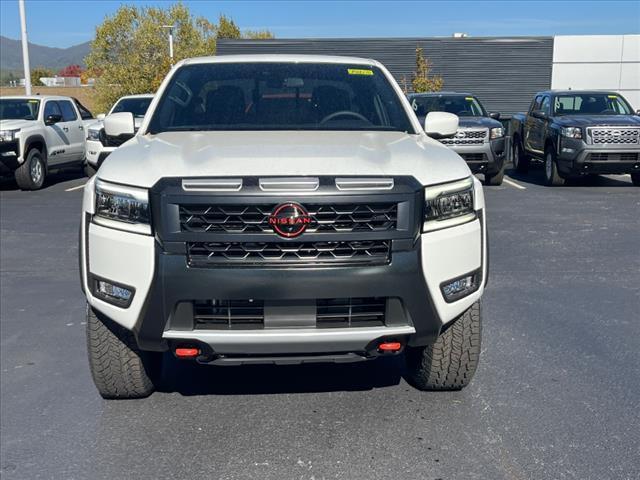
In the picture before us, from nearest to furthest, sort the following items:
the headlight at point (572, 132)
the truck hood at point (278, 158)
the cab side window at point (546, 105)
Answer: the truck hood at point (278, 158) < the headlight at point (572, 132) < the cab side window at point (546, 105)

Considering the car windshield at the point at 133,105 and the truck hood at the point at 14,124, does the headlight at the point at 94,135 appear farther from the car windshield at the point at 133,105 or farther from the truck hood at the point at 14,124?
the truck hood at the point at 14,124

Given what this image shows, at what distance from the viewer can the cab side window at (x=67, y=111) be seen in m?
15.6

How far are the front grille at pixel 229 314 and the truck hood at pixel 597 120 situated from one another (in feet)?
35.0

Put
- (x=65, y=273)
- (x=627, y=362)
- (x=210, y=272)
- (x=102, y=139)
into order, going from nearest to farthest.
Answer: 1. (x=210, y=272)
2. (x=627, y=362)
3. (x=65, y=273)
4. (x=102, y=139)

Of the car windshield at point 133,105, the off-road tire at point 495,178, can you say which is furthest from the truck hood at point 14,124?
the off-road tire at point 495,178

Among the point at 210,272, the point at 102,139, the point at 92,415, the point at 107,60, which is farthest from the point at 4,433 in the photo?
the point at 107,60

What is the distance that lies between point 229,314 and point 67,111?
1377cm

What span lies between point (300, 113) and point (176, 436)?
2.09 m

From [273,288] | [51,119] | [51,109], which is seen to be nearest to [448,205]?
[273,288]

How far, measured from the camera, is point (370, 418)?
380 centimetres

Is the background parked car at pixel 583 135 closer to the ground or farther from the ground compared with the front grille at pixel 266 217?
closer to the ground

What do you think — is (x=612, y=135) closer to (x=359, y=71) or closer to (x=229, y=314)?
(x=359, y=71)

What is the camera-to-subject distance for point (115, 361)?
12.3ft

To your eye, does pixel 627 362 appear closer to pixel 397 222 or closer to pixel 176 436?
pixel 397 222
